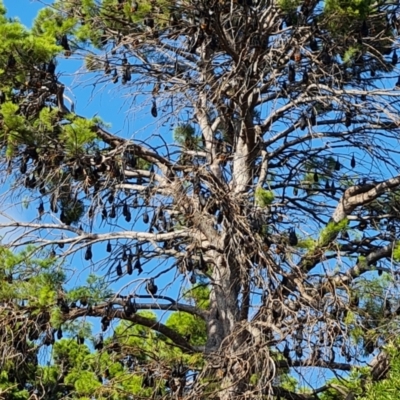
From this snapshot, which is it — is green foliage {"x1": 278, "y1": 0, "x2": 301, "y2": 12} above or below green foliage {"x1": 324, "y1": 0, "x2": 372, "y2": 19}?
above

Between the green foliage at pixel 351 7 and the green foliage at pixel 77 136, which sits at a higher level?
the green foliage at pixel 351 7

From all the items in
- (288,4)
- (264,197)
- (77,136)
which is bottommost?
(264,197)

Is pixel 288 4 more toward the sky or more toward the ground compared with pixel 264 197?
more toward the sky

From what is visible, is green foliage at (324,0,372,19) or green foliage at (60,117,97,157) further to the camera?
green foliage at (324,0,372,19)

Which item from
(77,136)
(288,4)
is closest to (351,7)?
(288,4)

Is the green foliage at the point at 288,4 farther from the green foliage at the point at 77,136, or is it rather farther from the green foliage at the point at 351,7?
the green foliage at the point at 77,136

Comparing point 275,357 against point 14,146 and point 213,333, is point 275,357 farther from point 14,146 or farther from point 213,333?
point 14,146

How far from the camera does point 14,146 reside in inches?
306

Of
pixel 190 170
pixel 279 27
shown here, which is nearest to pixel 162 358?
pixel 190 170

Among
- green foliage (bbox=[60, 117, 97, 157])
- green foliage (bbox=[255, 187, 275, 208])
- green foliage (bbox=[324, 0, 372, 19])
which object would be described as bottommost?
green foliage (bbox=[255, 187, 275, 208])

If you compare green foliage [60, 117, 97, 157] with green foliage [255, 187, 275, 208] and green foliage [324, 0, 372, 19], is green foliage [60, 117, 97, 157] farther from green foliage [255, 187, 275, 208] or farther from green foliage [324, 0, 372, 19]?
green foliage [324, 0, 372, 19]

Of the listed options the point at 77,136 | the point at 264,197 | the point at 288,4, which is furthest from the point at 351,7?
the point at 77,136

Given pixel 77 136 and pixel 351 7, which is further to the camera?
pixel 351 7

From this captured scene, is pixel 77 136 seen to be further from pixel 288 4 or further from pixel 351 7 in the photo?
pixel 351 7
